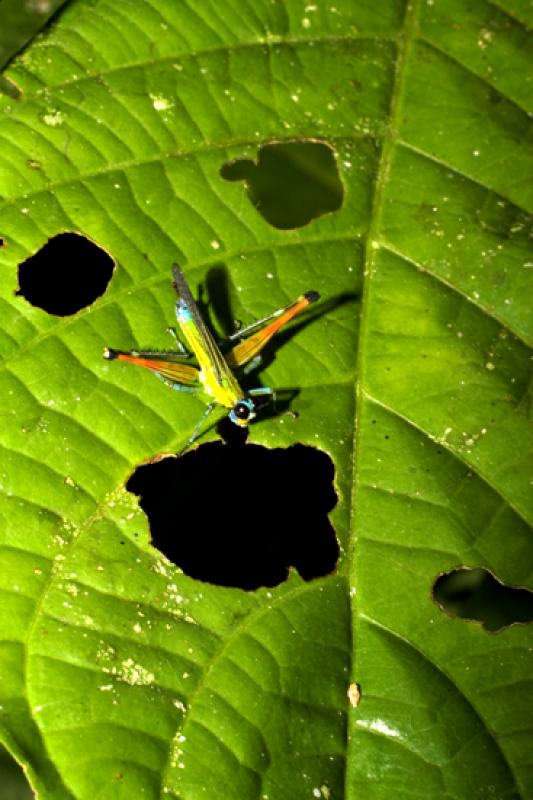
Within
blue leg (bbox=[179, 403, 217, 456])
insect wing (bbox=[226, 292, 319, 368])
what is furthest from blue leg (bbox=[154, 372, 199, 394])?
insect wing (bbox=[226, 292, 319, 368])

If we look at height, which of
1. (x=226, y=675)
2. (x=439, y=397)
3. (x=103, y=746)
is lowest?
(x=103, y=746)

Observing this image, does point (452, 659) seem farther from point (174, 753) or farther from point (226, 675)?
point (174, 753)

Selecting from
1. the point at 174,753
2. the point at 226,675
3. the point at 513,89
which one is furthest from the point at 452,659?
the point at 513,89

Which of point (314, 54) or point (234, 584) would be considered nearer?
point (234, 584)

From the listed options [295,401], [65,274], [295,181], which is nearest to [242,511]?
[295,401]

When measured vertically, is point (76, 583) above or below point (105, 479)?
below

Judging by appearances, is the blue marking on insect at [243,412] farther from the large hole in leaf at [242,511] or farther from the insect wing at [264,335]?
the insect wing at [264,335]
